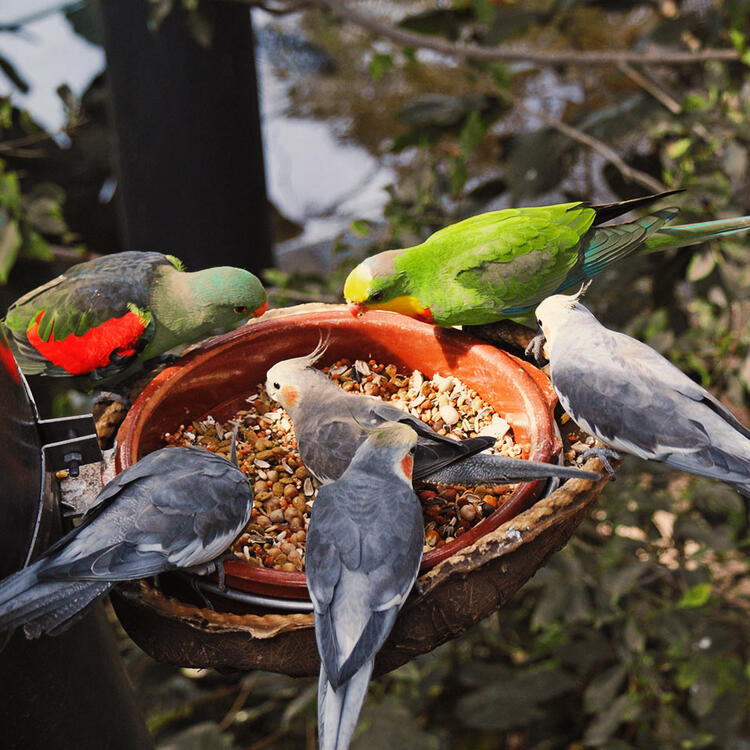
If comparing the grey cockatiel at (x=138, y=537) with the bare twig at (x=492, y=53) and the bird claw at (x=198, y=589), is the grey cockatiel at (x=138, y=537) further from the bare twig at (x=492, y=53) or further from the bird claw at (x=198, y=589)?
the bare twig at (x=492, y=53)

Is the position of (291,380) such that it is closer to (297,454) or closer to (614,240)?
(297,454)

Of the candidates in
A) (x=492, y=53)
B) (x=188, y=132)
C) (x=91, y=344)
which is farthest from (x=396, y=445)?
(x=492, y=53)

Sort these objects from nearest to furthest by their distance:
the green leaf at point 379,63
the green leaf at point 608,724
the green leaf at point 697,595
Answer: the green leaf at point 697,595 < the green leaf at point 608,724 < the green leaf at point 379,63

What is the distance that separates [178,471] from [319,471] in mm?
223

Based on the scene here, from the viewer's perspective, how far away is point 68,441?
105 cm

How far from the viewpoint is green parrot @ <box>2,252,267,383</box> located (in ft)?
4.77

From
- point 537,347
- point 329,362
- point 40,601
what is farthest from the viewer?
point 329,362

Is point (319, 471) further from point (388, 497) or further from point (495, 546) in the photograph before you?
point (495, 546)

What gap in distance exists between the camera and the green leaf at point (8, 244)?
2.25m

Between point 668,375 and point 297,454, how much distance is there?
0.63 metres

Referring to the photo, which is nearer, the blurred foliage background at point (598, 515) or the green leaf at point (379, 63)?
the blurred foliage background at point (598, 515)

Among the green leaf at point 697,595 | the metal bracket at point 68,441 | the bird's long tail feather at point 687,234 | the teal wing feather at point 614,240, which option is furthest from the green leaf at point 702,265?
the metal bracket at point 68,441

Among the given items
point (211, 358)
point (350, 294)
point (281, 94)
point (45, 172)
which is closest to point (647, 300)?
point (350, 294)

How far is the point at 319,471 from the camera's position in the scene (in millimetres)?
1173
